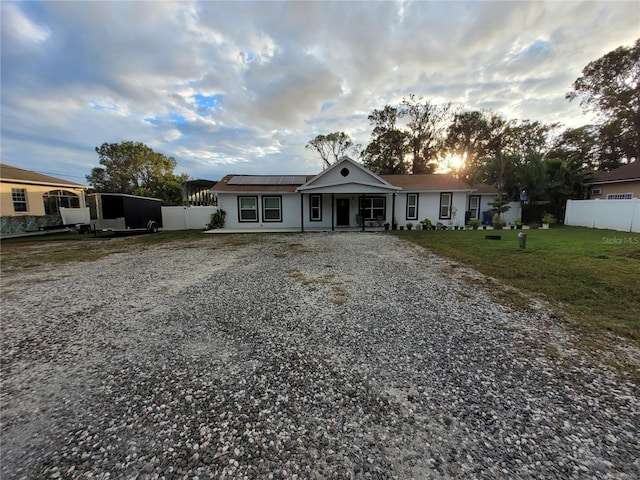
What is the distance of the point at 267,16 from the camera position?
10234 mm

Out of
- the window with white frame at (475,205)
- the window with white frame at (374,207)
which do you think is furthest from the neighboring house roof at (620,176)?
the window with white frame at (374,207)

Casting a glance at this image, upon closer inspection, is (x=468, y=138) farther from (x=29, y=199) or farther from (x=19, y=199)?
(x=19, y=199)

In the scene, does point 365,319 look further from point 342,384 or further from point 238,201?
point 238,201

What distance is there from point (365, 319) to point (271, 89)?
16180mm

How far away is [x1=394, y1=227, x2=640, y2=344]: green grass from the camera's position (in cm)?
383

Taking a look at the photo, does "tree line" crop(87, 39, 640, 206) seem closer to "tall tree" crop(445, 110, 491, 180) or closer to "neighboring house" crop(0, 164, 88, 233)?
"tall tree" crop(445, 110, 491, 180)

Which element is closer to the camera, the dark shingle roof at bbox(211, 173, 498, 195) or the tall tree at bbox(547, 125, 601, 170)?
the dark shingle roof at bbox(211, 173, 498, 195)

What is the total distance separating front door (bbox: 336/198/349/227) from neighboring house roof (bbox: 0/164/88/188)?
63.1ft

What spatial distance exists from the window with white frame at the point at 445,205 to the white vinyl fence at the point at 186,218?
1543cm

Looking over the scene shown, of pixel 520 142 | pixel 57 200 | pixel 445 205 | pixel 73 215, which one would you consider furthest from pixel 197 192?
pixel 520 142

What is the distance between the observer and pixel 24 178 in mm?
16312

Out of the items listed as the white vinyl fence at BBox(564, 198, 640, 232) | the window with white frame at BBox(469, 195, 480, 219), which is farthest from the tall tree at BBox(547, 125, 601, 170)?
the window with white frame at BBox(469, 195, 480, 219)

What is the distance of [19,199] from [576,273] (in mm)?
26389

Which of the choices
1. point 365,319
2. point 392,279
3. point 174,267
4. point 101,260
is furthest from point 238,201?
point 365,319
